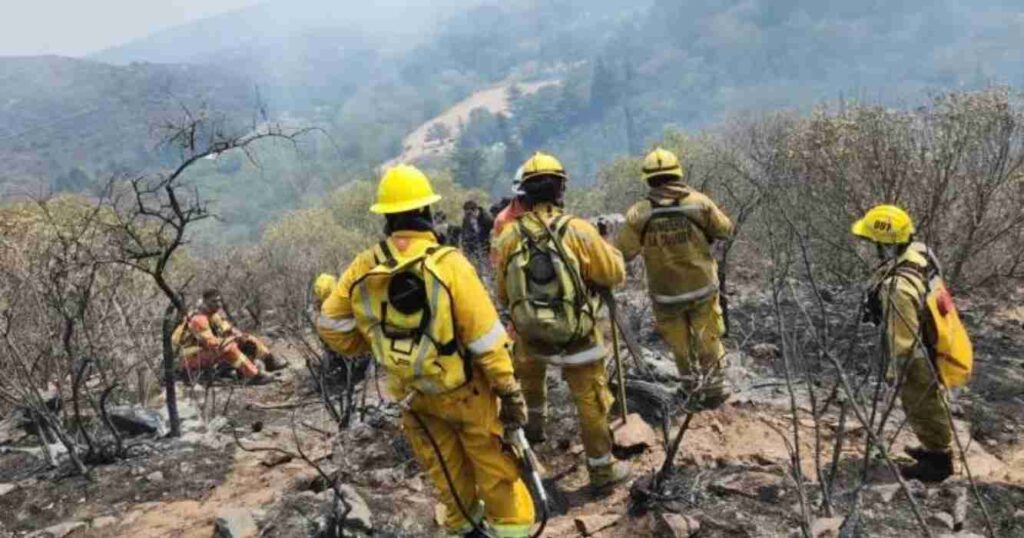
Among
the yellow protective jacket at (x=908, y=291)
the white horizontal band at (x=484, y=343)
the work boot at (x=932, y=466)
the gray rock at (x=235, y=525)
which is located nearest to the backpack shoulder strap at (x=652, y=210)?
the yellow protective jacket at (x=908, y=291)

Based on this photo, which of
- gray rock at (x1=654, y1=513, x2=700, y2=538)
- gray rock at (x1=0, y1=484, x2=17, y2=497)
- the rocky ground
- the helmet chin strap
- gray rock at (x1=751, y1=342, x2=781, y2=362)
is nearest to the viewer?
gray rock at (x1=654, y1=513, x2=700, y2=538)

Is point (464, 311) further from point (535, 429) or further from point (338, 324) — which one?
point (535, 429)

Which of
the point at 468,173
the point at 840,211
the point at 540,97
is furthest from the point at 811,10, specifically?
the point at 840,211

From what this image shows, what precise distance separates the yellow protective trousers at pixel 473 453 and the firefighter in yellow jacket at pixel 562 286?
83 cm

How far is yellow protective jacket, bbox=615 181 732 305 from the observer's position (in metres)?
5.43

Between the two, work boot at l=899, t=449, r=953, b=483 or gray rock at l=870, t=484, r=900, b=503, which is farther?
work boot at l=899, t=449, r=953, b=483

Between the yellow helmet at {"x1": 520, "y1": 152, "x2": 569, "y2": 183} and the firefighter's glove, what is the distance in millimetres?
1442

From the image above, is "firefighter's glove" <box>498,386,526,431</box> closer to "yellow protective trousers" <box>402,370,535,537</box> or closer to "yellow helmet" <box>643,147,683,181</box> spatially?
"yellow protective trousers" <box>402,370,535,537</box>

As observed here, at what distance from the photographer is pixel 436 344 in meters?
3.40

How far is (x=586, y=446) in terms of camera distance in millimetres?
4574

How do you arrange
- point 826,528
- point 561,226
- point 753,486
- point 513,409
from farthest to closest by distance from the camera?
point 561,226 → point 753,486 → point 513,409 → point 826,528

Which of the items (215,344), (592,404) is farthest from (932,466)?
(215,344)

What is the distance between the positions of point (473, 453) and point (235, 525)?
54.7 inches

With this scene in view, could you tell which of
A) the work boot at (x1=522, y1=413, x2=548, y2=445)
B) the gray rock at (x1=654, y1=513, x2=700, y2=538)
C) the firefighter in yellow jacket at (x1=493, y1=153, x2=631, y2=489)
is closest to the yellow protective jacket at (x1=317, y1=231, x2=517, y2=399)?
the firefighter in yellow jacket at (x1=493, y1=153, x2=631, y2=489)
